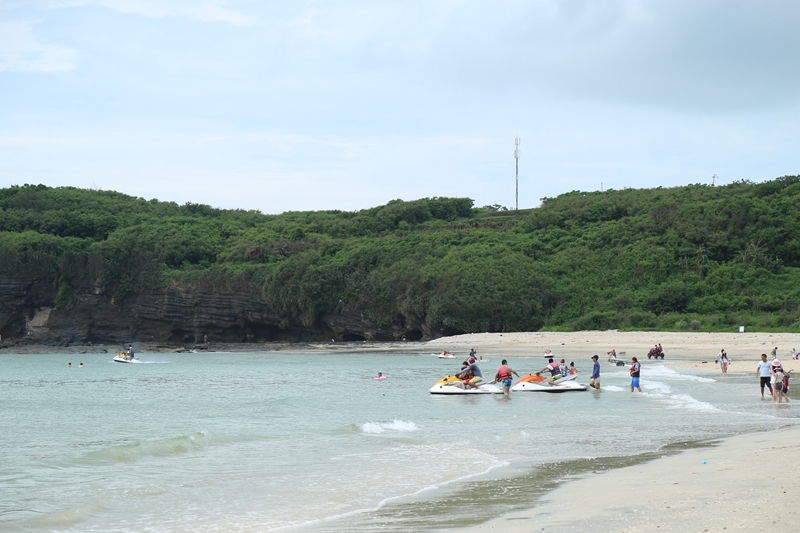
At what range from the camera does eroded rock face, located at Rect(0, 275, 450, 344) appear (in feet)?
270

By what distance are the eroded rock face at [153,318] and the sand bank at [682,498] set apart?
67905 mm

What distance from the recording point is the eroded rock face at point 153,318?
82312 mm

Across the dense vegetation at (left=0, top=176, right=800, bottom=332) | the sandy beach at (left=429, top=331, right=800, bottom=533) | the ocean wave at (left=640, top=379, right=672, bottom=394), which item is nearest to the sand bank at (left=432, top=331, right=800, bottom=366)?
the dense vegetation at (left=0, top=176, right=800, bottom=332)

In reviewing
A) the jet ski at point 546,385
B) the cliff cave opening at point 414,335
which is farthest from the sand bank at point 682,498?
the cliff cave opening at point 414,335

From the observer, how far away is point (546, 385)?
93.2ft

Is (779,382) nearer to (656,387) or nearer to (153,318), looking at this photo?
(656,387)

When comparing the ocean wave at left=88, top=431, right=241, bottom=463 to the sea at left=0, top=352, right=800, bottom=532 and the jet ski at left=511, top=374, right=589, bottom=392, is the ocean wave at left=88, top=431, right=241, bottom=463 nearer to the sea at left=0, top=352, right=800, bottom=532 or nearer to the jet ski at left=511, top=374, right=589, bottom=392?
the sea at left=0, top=352, right=800, bottom=532

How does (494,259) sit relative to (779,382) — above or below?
above

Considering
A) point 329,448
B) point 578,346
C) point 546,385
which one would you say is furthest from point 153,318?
point 329,448

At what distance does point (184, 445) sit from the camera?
1716 centimetres

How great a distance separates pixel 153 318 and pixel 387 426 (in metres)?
71.7

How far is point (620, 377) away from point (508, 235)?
53420 mm

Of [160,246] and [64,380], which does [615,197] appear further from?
[64,380]

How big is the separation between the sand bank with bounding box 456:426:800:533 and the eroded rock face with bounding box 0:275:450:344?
223 ft
